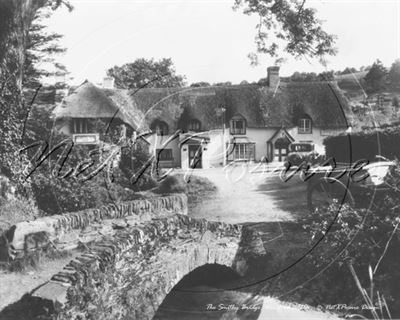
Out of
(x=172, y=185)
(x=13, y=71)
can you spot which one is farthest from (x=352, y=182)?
(x=13, y=71)

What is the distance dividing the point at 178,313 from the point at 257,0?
24.9ft

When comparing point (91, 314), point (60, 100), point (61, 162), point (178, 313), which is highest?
point (60, 100)

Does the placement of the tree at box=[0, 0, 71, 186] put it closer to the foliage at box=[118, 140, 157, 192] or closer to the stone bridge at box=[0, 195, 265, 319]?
the stone bridge at box=[0, 195, 265, 319]

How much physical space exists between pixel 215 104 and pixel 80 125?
24.7ft

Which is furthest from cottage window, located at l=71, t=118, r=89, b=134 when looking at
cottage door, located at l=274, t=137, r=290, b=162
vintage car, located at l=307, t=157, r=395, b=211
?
vintage car, located at l=307, t=157, r=395, b=211

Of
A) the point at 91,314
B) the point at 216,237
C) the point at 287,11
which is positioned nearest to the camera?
the point at 91,314

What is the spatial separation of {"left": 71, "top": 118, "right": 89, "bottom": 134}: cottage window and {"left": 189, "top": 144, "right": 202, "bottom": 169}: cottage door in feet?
29.6

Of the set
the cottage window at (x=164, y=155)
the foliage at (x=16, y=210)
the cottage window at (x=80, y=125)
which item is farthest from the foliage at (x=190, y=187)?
the cottage window at (x=80, y=125)

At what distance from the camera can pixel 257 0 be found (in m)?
9.43

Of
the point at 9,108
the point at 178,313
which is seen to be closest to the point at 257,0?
the point at 9,108

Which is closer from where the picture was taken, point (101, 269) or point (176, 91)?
point (101, 269)

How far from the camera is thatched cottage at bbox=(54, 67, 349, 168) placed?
1323cm

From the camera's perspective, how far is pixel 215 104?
19906mm

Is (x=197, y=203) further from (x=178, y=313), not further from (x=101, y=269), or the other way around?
(x=101, y=269)
